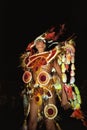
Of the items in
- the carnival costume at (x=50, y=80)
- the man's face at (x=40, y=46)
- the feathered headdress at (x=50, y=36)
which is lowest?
the carnival costume at (x=50, y=80)

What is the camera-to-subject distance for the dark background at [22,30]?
3302mm

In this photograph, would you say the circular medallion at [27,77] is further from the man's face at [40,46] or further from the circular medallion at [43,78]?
the man's face at [40,46]

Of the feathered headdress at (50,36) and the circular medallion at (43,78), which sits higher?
the feathered headdress at (50,36)

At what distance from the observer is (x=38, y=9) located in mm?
3482

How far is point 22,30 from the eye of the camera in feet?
11.4

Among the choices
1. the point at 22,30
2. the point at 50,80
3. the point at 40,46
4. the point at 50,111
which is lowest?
the point at 50,111

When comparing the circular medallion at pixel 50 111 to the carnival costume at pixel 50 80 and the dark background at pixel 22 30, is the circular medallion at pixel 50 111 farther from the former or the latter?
the dark background at pixel 22 30

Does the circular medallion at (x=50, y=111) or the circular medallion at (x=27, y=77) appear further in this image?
the circular medallion at (x=27, y=77)

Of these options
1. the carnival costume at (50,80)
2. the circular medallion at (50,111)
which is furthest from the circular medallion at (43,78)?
the circular medallion at (50,111)

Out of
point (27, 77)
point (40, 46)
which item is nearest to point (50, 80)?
point (27, 77)

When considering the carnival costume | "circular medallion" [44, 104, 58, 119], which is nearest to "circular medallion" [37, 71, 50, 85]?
the carnival costume

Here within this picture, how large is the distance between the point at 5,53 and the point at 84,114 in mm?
1007

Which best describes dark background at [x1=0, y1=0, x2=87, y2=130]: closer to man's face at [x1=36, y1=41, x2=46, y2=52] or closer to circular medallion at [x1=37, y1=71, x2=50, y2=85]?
man's face at [x1=36, y1=41, x2=46, y2=52]

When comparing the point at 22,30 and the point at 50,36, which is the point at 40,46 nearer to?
the point at 50,36
